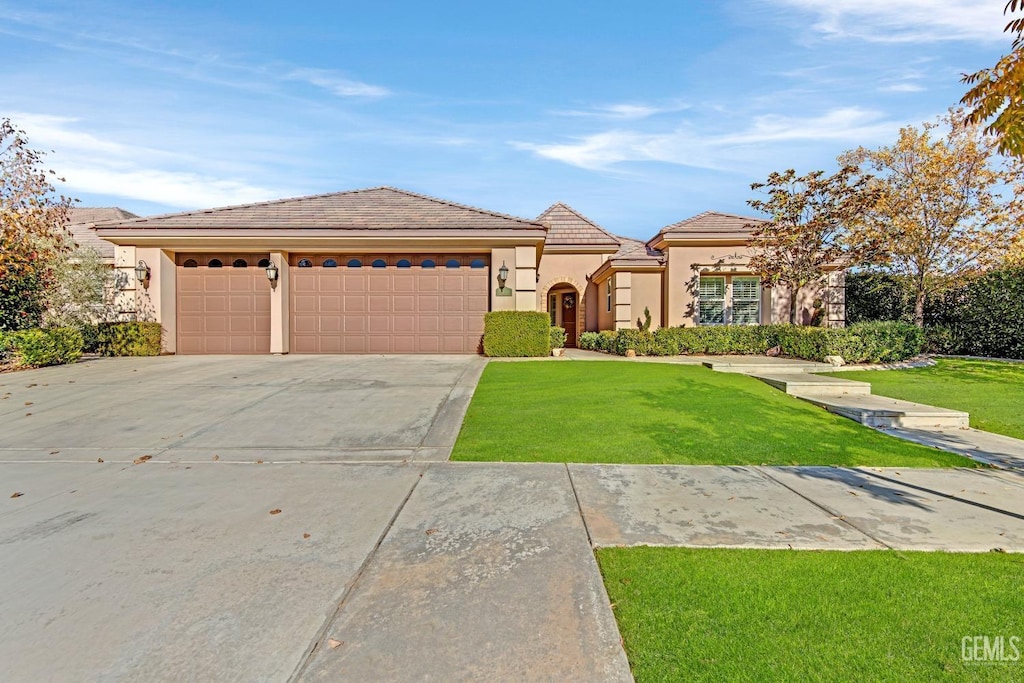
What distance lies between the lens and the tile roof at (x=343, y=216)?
13.8 metres

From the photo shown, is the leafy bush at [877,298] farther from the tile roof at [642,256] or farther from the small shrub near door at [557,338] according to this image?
the small shrub near door at [557,338]

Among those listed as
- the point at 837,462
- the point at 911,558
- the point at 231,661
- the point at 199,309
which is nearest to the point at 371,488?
the point at 231,661

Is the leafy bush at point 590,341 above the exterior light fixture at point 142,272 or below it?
below

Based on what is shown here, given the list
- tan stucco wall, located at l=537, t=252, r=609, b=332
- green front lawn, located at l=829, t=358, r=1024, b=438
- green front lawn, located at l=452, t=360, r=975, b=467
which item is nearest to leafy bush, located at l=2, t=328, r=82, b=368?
green front lawn, located at l=452, t=360, r=975, b=467

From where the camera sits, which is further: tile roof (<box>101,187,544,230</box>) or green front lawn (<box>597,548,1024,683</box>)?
tile roof (<box>101,187,544,230</box>)

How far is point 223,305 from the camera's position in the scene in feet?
47.0

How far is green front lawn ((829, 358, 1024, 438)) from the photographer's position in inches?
281

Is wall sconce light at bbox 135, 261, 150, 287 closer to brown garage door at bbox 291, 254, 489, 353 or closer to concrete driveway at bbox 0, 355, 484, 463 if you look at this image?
concrete driveway at bbox 0, 355, 484, 463

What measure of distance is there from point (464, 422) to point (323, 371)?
5436mm

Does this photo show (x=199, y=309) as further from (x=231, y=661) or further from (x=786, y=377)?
(x=786, y=377)

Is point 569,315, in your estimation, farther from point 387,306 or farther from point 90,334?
point 90,334

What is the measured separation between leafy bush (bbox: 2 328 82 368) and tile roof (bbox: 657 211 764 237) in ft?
58.4

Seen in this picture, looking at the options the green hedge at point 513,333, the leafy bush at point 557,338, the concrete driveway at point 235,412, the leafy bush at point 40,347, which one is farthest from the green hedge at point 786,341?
the leafy bush at point 40,347

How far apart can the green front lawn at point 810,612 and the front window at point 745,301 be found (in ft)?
48.8
